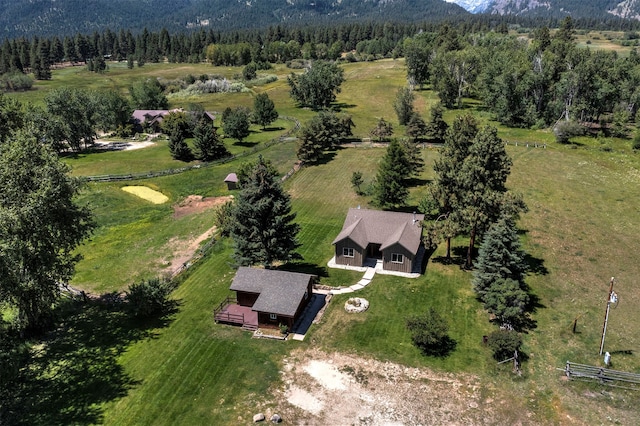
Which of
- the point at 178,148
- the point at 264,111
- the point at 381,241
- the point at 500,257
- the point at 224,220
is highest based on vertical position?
the point at 264,111

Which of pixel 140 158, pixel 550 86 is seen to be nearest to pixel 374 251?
pixel 140 158

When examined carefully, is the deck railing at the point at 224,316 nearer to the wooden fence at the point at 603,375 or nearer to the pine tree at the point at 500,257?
the pine tree at the point at 500,257

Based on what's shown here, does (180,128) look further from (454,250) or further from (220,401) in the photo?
(220,401)

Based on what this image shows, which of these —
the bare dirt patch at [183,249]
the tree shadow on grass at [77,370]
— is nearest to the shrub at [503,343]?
the tree shadow on grass at [77,370]

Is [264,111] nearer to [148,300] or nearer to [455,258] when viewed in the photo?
[455,258]

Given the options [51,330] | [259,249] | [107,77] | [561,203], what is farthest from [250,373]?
[107,77]
